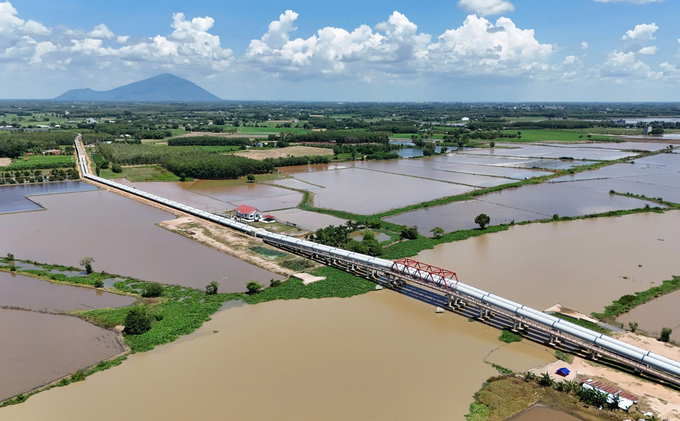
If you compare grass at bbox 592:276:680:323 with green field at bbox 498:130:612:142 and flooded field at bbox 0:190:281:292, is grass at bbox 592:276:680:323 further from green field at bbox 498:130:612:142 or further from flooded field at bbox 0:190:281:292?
green field at bbox 498:130:612:142

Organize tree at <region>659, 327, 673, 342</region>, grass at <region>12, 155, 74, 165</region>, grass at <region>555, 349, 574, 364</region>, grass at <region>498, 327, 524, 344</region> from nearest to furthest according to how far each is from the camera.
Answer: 1. grass at <region>555, 349, 574, 364</region>
2. tree at <region>659, 327, 673, 342</region>
3. grass at <region>498, 327, 524, 344</region>
4. grass at <region>12, 155, 74, 165</region>

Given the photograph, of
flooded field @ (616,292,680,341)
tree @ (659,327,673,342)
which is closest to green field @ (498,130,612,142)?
flooded field @ (616,292,680,341)

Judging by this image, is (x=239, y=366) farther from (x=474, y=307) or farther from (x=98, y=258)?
(x=98, y=258)

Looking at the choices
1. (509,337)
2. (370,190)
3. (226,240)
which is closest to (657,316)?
(509,337)

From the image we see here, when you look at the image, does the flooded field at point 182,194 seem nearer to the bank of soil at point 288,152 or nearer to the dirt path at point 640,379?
the bank of soil at point 288,152

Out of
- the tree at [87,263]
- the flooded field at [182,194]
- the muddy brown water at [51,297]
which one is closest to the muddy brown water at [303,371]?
the muddy brown water at [51,297]

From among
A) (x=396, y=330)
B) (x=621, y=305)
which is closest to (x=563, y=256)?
(x=621, y=305)
